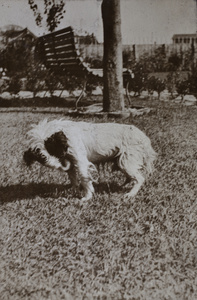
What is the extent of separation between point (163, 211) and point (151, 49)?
4.87 feet

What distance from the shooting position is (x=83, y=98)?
344 cm

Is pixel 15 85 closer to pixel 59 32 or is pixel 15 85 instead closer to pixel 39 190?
pixel 59 32

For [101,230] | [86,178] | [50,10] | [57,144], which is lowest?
[101,230]

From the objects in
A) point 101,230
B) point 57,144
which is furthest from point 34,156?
point 101,230

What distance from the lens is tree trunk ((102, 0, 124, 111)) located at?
254cm

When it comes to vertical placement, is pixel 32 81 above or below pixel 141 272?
above

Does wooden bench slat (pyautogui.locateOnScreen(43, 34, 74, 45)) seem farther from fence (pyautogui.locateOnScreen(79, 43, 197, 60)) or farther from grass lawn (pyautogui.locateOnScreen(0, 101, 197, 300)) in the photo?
grass lawn (pyautogui.locateOnScreen(0, 101, 197, 300))

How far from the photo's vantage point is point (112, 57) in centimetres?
286

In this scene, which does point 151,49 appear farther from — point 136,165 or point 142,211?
point 142,211

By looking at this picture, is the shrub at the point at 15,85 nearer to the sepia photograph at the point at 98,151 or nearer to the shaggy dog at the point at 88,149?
the sepia photograph at the point at 98,151

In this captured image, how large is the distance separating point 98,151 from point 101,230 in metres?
0.64

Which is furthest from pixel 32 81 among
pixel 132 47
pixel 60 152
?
pixel 60 152

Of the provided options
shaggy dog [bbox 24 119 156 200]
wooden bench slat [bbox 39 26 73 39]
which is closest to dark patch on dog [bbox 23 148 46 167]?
shaggy dog [bbox 24 119 156 200]

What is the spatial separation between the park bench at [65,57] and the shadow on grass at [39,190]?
1100mm
